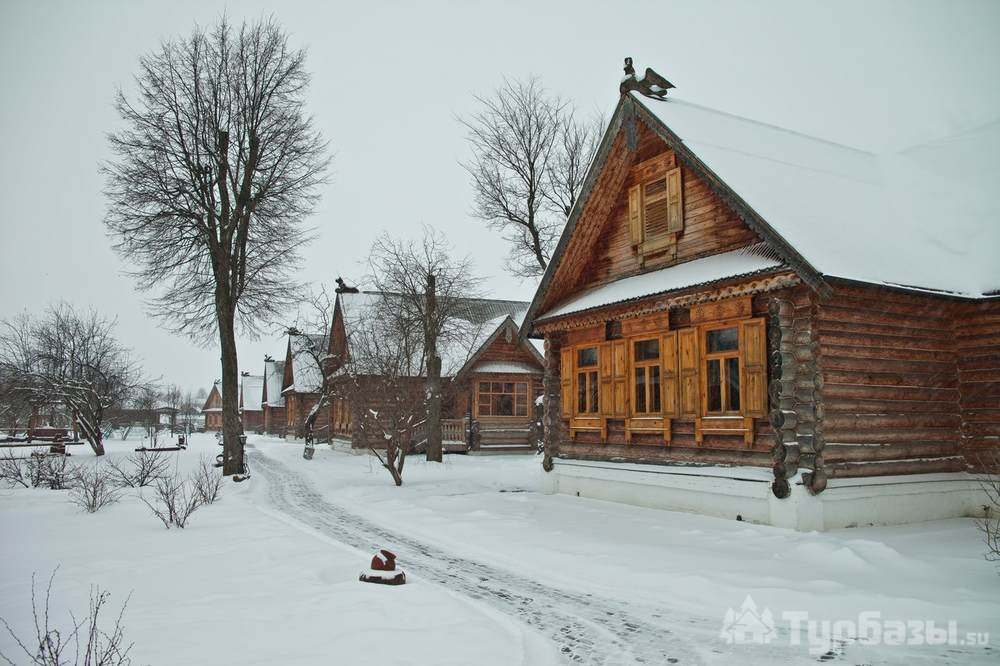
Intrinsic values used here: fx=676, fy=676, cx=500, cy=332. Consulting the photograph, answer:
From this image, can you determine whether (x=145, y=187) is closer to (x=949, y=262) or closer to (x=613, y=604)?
(x=613, y=604)

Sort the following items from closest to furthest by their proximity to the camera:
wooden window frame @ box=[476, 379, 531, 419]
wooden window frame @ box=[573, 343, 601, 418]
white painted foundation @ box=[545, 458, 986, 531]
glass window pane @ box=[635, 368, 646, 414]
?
white painted foundation @ box=[545, 458, 986, 531] → glass window pane @ box=[635, 368, 646, 414] → wooden window frame @ box=[573, 343, 601, 418] → wooden window frame @ box=[476, 379, 531, 419]

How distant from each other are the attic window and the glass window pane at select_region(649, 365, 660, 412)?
8.70ft

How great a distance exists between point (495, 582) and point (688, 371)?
6.50 meters

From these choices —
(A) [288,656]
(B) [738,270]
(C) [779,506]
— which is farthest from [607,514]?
(A) [288,656]

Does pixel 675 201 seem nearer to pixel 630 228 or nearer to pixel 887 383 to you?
pixel 630 228

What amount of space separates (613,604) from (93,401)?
30.9 metres

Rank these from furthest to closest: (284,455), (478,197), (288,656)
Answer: (284,455) → (478,197) → (288,656)

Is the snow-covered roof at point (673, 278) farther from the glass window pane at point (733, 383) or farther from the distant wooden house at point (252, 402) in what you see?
the distant wooden house at point (252, 402)

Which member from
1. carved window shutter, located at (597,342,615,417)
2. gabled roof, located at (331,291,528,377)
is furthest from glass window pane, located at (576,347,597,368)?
gabled roof, located at (331,291,528,377)

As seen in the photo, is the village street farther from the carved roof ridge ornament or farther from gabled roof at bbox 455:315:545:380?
gabled roof at bbox 455:315:545:380

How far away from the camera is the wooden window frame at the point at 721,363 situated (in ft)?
39.8

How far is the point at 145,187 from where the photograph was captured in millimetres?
20891

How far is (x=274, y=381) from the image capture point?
62594mm

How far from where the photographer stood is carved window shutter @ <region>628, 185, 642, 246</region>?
15.1m
